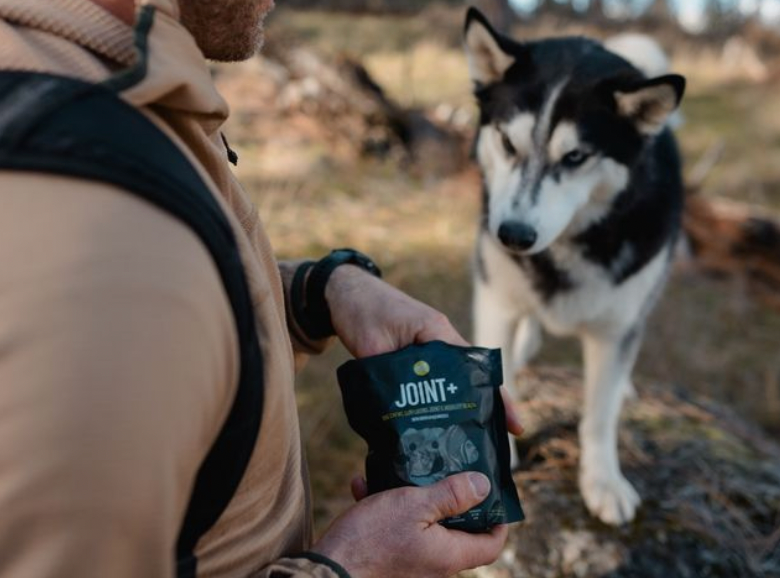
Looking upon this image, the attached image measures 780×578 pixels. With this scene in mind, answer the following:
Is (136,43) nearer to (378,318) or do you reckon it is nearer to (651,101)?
(378,318)

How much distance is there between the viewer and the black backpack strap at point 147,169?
64cm

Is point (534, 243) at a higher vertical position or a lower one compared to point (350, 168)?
higher

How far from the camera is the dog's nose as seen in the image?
7.23 feet

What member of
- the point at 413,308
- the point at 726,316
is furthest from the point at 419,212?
the point at 413,308

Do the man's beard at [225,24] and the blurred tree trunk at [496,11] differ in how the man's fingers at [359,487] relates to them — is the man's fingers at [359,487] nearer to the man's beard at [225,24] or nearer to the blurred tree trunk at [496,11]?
the man's beard at [225,24]

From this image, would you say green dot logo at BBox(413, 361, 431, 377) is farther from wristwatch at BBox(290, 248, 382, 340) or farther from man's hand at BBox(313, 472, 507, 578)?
wristwatch at BBox(290, 248, 382, 340)

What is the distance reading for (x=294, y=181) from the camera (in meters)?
6.02

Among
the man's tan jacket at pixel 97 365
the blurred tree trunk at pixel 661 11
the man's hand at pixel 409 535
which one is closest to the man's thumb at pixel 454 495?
the man's hand at pixel 409 535

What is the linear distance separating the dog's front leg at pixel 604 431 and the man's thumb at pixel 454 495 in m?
1.42

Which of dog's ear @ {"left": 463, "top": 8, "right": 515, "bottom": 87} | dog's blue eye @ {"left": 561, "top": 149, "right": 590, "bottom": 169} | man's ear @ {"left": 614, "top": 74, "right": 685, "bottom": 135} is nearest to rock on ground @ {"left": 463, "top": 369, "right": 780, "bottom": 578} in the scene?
dog's blue eye @ {"left": 561, "top": 149, "right": 590, "bottom": 169}

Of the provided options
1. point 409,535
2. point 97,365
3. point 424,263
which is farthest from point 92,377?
point 424,263

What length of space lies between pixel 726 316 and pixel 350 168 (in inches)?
126

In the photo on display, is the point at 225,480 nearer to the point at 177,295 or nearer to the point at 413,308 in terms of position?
the point at 177,295

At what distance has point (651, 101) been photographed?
2.26 meters
